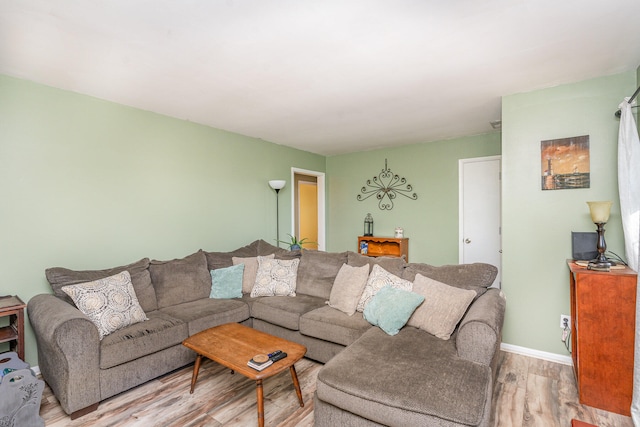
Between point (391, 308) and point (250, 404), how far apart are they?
46.9 inches

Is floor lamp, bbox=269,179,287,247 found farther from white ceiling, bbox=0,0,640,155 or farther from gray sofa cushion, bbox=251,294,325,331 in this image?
gray sofa cushion, bbox=251,294,325,331

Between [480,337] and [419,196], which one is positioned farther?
[419,196]

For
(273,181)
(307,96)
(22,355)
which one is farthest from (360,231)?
(22,355)

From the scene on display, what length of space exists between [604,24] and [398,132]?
245cm

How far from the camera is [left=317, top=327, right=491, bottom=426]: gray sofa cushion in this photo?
54.7 inches

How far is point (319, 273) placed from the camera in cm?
328

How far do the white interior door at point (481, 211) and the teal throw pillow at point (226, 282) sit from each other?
3.13 metres

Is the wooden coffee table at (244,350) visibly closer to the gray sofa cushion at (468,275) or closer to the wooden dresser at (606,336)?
the gray sofa cushion at (468,275)

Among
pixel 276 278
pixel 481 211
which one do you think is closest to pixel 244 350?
pixel 276 278

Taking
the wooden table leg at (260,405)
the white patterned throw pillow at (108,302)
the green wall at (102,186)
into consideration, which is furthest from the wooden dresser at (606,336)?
the green wall at (102,186)

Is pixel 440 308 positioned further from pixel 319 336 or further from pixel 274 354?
pixel 274 354

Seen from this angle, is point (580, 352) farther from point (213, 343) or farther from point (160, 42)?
point (160, 42)

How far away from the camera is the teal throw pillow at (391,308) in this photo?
7.31 feet

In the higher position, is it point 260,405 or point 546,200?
point 546,200
